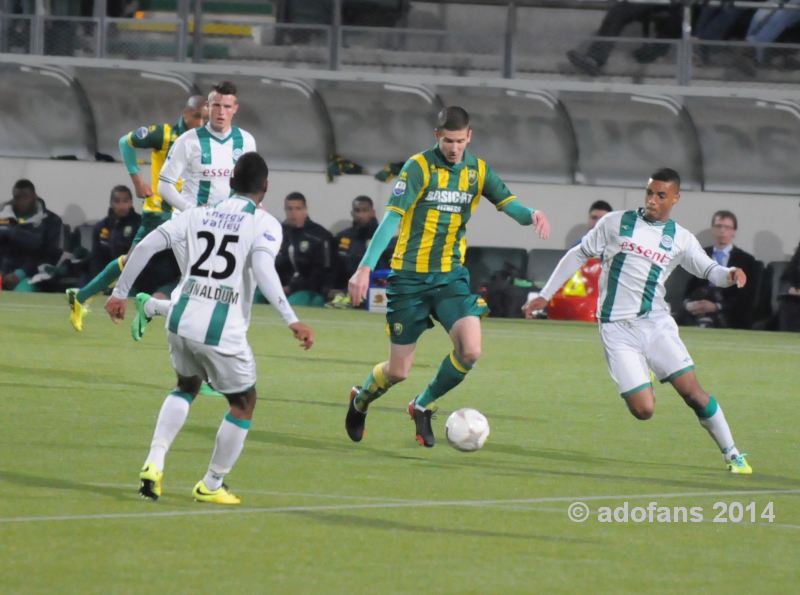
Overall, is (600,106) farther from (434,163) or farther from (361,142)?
(434,163)

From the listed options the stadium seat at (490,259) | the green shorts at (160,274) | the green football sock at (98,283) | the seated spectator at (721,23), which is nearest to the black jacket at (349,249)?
the stadium seat at (490,259)

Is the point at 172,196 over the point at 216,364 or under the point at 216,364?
over

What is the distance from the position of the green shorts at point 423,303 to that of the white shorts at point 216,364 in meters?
2.26

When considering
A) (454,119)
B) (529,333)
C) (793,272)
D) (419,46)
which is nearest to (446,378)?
(454,119)

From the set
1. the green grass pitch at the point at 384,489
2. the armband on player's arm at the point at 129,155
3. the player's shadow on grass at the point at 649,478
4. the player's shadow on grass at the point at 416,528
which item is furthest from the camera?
the armband on player's arm at the point at 129,155

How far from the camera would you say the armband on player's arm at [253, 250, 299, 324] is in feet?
22.6

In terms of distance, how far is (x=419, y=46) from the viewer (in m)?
21.8

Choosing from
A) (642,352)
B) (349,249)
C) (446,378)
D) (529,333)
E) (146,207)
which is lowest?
(529,333)

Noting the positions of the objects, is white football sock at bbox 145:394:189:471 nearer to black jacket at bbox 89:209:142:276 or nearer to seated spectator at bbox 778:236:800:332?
seated spectator at bbox 778:236:800:332

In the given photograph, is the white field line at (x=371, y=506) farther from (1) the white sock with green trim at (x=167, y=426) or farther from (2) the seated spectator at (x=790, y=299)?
(2) the seated spectator at (x=790, y=299)

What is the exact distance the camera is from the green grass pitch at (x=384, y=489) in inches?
233

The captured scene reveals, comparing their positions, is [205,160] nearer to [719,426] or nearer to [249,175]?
[719,426]

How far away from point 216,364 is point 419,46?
15.3 metres

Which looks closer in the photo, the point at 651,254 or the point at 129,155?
the point at 651,254
